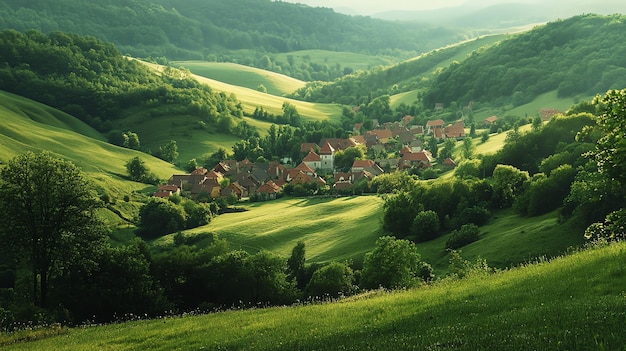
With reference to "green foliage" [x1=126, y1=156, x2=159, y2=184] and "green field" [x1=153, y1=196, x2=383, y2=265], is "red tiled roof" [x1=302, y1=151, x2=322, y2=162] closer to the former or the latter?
"green foliage" [x1=126, y1=156, x2=159, y2=184]

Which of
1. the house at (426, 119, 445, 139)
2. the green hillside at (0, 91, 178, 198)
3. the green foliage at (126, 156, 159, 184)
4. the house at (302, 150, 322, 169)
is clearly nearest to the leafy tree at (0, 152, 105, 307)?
the green hillside at (0, 91, 178, 198)

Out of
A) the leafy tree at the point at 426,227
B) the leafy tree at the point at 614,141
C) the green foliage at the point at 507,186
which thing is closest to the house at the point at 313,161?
the green foliage at the point at 507,186

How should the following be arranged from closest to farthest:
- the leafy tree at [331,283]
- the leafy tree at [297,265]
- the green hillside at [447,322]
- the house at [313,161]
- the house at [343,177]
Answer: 1. the green hillside at [447,322]
2. the leafy tree at [331,283]
3. the leafy tree at [297,265]
4. the house at [343,177]
5. the house at [313,161]

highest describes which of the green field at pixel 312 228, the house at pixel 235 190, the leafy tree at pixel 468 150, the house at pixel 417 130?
the leafy tree at pixel 468 150

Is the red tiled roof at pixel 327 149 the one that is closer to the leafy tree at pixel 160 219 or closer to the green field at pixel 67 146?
the green field at pixel 67 146

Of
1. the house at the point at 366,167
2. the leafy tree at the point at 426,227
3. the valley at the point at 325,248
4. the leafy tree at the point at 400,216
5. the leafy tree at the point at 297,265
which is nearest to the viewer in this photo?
the valley at the point at 325,248

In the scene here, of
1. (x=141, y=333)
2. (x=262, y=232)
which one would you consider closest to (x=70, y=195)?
(x=141, y=333)
